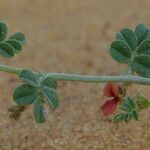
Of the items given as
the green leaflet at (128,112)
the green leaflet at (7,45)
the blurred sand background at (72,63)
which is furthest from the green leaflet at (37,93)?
the blurred sand background at (72,63)

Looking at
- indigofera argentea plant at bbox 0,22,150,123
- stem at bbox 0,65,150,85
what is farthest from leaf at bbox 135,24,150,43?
stem at bbox 0,65,150,85

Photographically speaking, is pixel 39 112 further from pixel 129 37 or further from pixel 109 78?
pixel 129 37

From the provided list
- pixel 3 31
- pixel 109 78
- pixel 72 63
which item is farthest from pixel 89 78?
pixel 72 63

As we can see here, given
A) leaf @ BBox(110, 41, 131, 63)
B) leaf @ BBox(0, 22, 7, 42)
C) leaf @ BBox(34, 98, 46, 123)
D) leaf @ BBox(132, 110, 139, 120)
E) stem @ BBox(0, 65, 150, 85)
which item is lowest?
leaf @ BBox(34, 98, 46, 123)

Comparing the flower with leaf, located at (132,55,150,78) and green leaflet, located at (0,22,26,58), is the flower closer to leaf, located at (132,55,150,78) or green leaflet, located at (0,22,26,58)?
leaf, located at (132,55,150,78)

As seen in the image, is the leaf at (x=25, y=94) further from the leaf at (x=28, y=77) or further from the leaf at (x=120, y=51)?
the leaf at (x=120, y=51)

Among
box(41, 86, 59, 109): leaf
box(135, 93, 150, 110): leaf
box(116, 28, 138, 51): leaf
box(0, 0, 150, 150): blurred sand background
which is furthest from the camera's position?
box(0, 0, 150, 150): blurred sand background
